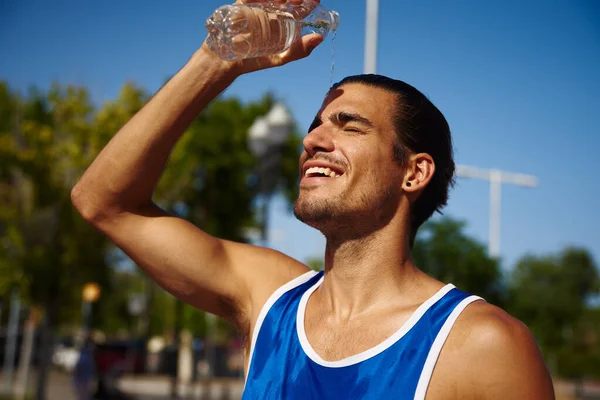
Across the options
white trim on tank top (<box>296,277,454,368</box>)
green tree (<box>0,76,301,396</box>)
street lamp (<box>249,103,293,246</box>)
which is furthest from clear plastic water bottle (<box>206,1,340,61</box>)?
green tree (<box>0,76,301,396</box>)

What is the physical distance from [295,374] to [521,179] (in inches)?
1190

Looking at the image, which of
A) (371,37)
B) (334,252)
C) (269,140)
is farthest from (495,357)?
(269,140)

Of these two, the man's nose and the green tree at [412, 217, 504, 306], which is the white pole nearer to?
the man's nose

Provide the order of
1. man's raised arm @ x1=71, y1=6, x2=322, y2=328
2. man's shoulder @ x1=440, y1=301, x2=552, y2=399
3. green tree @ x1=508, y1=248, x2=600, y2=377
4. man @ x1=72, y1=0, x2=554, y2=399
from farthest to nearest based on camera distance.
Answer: green tree @ x1=508, y1=248, x2=600, y2=377 → man's raised arm @ x1=71, y1=6, x2=322, y2=328 → man @ x1=72, y1=0, x2=554, y2=399 → man's shoulder @ x1=440, y1=301, x2=552, y2=399

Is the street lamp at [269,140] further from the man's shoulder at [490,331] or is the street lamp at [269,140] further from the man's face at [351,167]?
the man's shoulder at [490,331]

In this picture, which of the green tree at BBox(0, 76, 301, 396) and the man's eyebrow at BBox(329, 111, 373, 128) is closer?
the man's eyebrow at BBox(329, 111, 373, 128)

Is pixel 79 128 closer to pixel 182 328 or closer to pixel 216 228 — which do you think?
pixel 216 228

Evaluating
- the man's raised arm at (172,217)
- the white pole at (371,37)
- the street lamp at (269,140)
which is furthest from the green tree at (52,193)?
the man's raised arm at (172,217)

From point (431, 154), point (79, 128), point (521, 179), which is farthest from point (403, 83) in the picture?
point (521, 179)

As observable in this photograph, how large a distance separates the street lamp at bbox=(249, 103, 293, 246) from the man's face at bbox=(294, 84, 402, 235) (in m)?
8.41

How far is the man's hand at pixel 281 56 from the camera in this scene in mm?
2619

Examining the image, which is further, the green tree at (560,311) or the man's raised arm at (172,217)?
the green tree at (560,311)

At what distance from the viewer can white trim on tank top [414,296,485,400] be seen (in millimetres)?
2154

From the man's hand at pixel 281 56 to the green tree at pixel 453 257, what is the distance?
18.2m
